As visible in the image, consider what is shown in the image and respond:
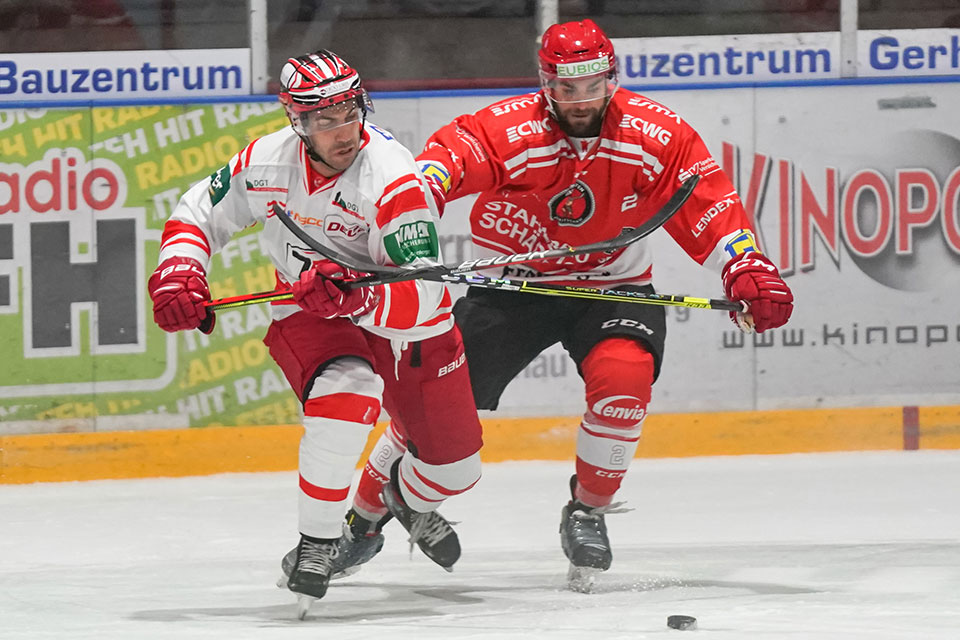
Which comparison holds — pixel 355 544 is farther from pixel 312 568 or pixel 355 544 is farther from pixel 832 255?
pixel 832 255

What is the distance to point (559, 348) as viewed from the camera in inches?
219

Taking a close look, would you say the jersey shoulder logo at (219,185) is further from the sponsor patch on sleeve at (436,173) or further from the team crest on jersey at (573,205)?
the team crest on jersey at (573,205)

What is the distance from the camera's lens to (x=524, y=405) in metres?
5.58

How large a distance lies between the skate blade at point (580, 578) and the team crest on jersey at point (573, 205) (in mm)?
830

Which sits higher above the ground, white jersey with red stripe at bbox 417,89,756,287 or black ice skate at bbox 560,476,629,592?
white jersey with red stripe at bbox 417,89,756,287

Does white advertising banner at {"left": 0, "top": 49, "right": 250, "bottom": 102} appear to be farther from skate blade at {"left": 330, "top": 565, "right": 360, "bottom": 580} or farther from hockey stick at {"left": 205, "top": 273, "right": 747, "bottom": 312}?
skate blade at {"left": 330, "top": 565, "right": 360, "bottom": 580}

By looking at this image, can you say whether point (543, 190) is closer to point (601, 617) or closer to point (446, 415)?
point (446, 415)

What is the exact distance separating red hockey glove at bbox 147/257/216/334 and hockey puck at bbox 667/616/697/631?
1134 millimetres

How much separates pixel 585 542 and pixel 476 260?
71cm

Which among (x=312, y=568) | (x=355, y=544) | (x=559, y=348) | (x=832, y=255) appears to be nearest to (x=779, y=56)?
(x=832, y=255)

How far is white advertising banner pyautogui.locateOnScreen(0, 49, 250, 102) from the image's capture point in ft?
19.1

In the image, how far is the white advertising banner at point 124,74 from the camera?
5809 millimetres

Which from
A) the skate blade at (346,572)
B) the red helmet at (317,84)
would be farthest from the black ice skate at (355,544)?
the red helmet at (317,84)

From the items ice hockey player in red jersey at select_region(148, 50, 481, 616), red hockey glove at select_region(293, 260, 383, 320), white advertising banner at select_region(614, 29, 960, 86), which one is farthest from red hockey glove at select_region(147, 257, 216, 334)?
white advertising banner at select_region(614, 29, 960, 86)
